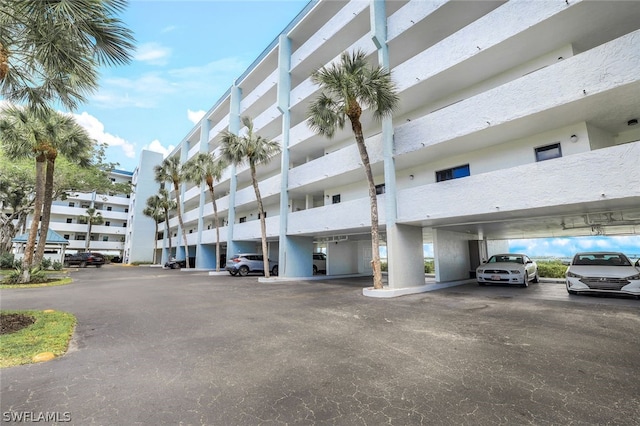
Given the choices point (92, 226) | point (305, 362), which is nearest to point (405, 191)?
point (305, 362)

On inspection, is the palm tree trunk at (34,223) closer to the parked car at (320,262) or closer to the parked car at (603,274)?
the parked car at (320,262)

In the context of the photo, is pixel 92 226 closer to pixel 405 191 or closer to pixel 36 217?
pixel 36 217

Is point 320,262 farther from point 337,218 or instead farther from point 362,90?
point 362,90

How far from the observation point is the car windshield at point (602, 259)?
32.7 ft

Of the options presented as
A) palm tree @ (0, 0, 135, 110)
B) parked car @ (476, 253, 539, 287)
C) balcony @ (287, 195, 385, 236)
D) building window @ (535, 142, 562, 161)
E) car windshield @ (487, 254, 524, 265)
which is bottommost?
parked car @ (476, 253, 539, 287)

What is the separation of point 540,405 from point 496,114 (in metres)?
9.34

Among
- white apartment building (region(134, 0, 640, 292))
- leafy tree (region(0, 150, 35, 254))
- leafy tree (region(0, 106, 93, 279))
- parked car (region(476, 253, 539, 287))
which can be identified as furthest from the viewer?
leafy tree (region(0, 150, 35, 254))

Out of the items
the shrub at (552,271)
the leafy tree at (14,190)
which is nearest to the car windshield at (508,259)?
the shrub at (552,271)

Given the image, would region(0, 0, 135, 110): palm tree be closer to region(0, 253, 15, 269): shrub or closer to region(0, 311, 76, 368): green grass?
region(0, 311, 76, 368): green grass

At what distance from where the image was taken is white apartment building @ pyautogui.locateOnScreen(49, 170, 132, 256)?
50.2 m

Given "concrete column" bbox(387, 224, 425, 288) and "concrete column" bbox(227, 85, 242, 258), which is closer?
"concrete column" bbox(387, 224, 425, 288)

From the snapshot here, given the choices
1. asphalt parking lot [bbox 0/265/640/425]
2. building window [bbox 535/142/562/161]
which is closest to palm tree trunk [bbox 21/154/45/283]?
asphalt parking lot [bbox 0/265/640/425]

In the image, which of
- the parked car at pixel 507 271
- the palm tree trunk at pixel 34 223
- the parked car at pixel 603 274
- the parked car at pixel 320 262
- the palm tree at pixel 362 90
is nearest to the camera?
the parked car at pixel 603 274

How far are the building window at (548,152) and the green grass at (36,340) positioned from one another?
1422 cm
